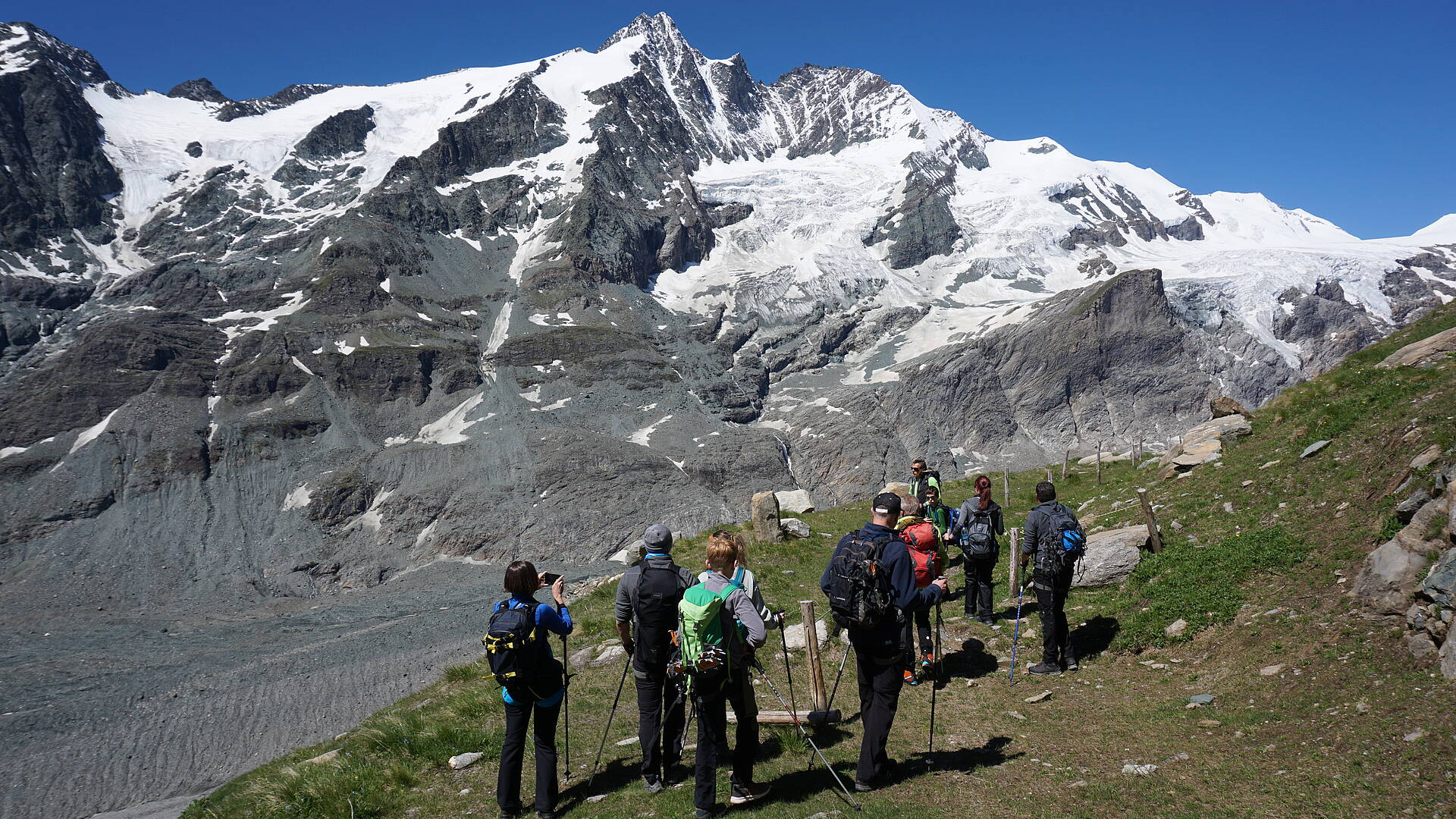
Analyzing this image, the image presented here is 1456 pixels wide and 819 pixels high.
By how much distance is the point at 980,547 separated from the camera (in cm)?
1384

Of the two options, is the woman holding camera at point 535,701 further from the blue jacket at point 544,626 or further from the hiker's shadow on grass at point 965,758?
the hiker's shadow on grass at point 965,758

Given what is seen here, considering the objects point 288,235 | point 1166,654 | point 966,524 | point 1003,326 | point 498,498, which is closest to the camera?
point 1166,654

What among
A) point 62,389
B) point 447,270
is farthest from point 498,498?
point 447,270

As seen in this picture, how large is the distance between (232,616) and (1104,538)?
86.0 meters

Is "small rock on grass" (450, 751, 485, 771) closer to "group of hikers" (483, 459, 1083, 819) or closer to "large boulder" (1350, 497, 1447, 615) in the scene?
"group of hikers" (483, 459, 1083, 819)

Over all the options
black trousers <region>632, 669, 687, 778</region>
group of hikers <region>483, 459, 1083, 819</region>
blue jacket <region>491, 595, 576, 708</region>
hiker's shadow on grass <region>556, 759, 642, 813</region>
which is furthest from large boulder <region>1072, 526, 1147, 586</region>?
blue jacket <region>491, 595, 576, 708</region>

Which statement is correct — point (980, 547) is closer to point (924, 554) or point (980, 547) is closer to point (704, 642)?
point (924, 554)

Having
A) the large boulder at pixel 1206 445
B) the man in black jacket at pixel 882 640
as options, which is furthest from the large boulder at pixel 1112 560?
the man in black jacket at pixel 882 640

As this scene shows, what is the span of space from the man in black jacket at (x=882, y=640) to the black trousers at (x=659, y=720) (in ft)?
7.40

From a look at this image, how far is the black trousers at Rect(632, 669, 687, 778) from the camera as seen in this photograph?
904cm

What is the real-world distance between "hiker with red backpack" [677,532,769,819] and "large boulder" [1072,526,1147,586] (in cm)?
893

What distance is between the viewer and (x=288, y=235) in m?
199

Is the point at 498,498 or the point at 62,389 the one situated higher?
the point at 62,389

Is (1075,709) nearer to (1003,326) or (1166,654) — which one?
(1166,654)
